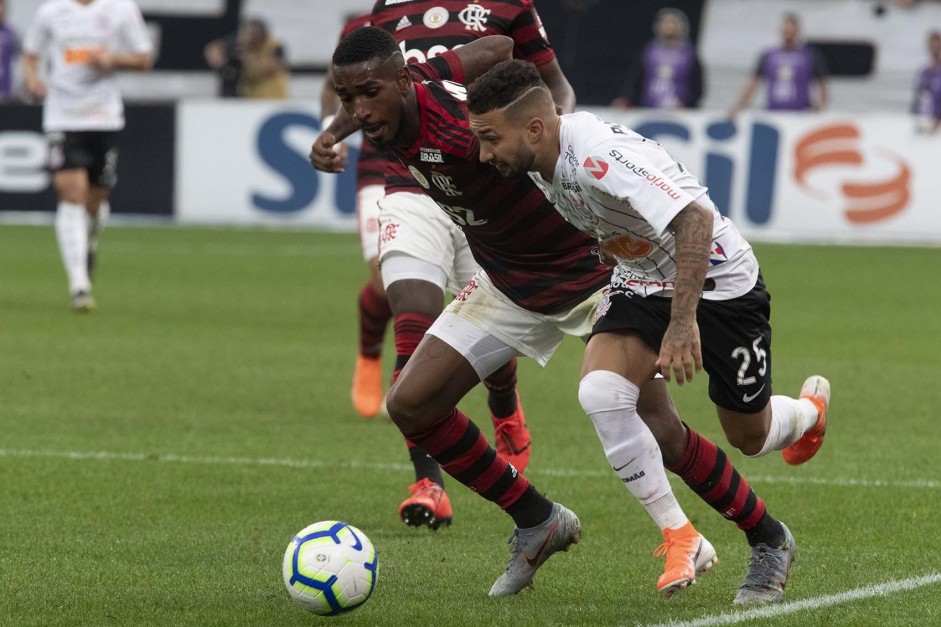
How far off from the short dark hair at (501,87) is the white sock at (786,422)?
1427 millimetres

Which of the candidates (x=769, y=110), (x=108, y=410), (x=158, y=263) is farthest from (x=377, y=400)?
(x=769, y=110)

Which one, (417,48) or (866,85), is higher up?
(417,48)

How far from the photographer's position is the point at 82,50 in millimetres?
13727

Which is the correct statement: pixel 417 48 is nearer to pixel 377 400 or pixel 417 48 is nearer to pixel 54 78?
pixel 377 400

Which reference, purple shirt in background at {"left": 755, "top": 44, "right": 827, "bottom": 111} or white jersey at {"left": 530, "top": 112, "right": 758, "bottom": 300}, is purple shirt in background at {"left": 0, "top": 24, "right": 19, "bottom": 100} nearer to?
purple shirt in background at {"left": 755, "top": 44, "right": 827, "bottom": 111}

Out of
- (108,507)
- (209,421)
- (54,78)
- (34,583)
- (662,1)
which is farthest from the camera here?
(662,1)

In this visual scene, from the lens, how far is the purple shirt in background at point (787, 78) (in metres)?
21.4

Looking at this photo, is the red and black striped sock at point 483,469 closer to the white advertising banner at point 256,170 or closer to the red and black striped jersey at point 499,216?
the red and black striped jersey at point 499,216

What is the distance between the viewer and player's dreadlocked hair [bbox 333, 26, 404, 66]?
17.2ft

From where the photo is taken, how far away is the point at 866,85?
2614 cm

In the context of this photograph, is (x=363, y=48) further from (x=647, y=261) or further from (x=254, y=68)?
(x=254, y=68)

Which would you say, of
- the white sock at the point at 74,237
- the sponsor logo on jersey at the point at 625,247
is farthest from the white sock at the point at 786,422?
the white sock at the point at 74,237

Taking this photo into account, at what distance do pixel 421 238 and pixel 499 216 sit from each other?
1.46 m

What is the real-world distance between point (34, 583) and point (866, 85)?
22.6 meters
